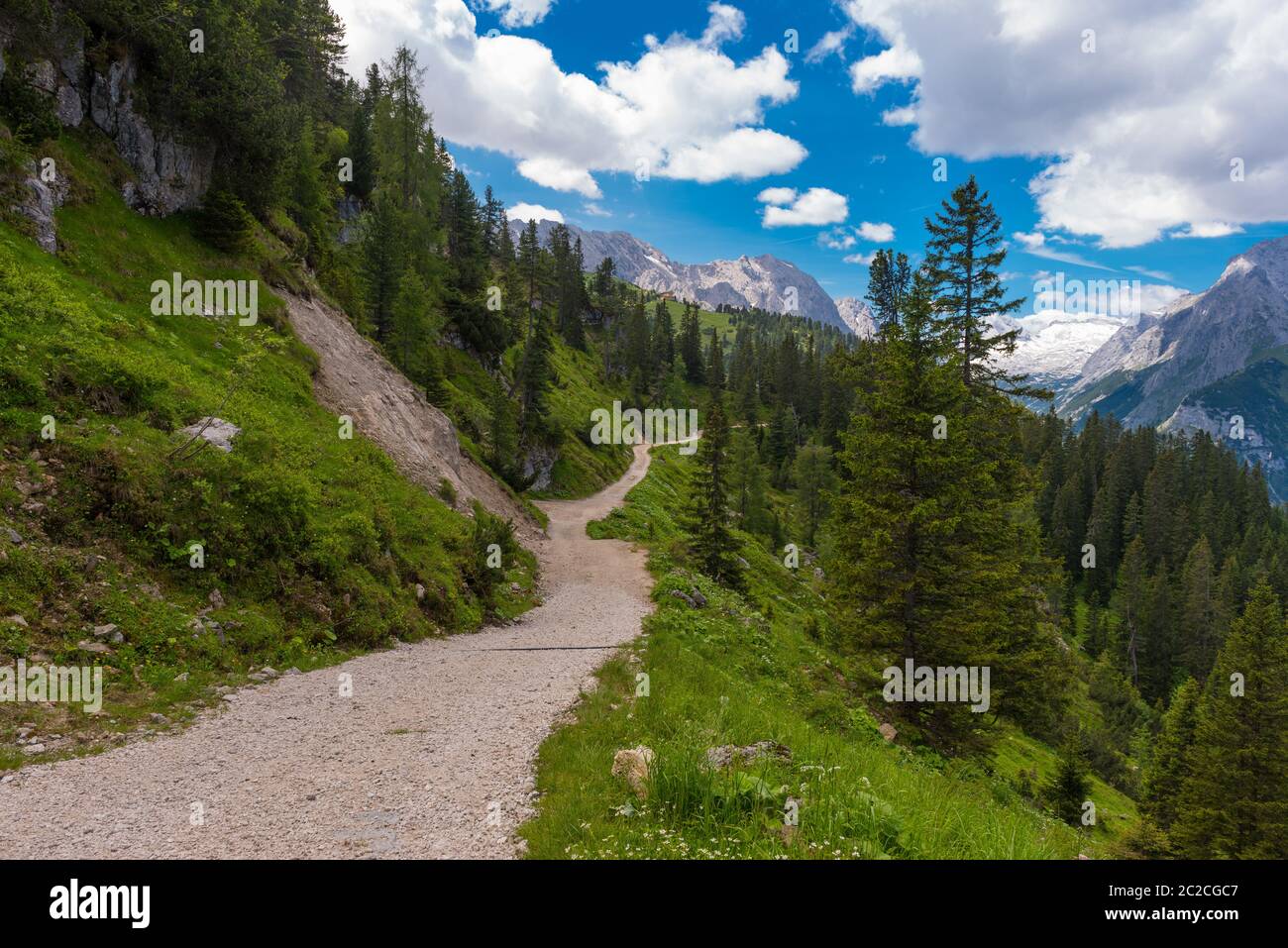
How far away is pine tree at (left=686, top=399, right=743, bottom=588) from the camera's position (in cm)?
2950

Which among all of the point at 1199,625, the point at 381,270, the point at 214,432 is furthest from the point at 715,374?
the point at 214,432

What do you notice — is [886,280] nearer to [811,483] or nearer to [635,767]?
[811,483]

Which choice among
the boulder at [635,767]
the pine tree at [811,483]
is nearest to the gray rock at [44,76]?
the boulder at [635,767]

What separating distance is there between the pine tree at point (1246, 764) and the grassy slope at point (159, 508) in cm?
3023

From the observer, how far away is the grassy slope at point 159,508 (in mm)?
10133

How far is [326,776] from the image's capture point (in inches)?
304

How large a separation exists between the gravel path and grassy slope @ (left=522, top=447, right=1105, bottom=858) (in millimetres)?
824

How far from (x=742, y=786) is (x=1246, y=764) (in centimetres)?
3134

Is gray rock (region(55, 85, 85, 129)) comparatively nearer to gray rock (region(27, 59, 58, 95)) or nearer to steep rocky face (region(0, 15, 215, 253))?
steep rocky face (region(0, 15, 215, 253))

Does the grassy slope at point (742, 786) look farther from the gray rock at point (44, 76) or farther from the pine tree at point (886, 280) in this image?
the pine tree at point (886, 280)

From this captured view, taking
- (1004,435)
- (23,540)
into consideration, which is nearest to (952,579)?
(1004,435)

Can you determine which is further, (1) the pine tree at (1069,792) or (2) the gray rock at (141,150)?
(1) the pine tree at (1069,792)
